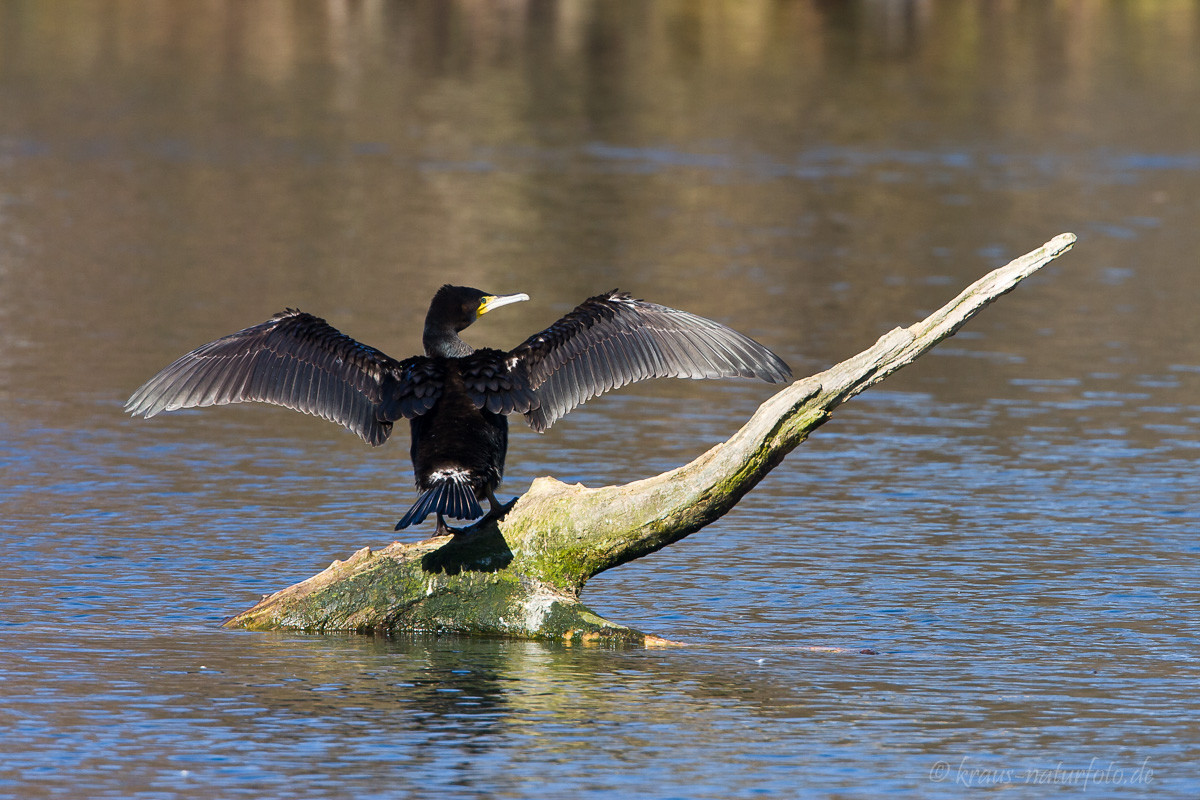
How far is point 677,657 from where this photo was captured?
878cm

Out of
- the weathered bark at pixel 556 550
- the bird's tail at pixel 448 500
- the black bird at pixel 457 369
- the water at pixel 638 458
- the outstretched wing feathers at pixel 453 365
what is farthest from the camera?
the outstretched wing feathers at pixel 453 365

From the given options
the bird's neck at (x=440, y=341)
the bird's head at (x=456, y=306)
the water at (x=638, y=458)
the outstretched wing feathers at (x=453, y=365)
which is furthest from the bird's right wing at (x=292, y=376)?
the water at (x=638, y=458)

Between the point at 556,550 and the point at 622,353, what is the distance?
1073mm

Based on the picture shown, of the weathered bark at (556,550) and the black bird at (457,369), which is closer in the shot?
the weathered bark at (556,550)

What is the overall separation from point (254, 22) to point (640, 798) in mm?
50055

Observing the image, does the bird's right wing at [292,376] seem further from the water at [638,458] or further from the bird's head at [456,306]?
the water at [638,458]

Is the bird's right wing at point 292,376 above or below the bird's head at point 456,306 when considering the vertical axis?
below

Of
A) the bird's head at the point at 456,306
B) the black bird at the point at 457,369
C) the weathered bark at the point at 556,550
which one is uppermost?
the bird's head at the point at 456,306

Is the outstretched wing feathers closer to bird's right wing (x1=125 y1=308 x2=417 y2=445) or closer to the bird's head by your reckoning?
bird's right wing (x1=125 y1=308 x2=417 y2=445)

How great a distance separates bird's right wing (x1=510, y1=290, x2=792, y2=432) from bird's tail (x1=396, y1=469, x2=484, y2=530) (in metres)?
0.69

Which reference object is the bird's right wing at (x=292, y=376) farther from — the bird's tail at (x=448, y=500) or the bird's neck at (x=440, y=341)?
the bird's tail at (x=448, y=500)

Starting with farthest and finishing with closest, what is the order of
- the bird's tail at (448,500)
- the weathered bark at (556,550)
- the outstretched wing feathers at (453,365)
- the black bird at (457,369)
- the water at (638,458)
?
the outstretched wing feathers at (453,365)
the black bird at (457,369)
the weathered bark at (556,550)
the bird's tail at (448,500)
the water at (638,458)

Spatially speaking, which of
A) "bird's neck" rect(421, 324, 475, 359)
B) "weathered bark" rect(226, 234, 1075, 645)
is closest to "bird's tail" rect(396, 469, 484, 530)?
"weathered bark" rect(226, 234, 1075, 645)

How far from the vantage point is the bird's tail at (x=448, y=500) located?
8.14 meters
